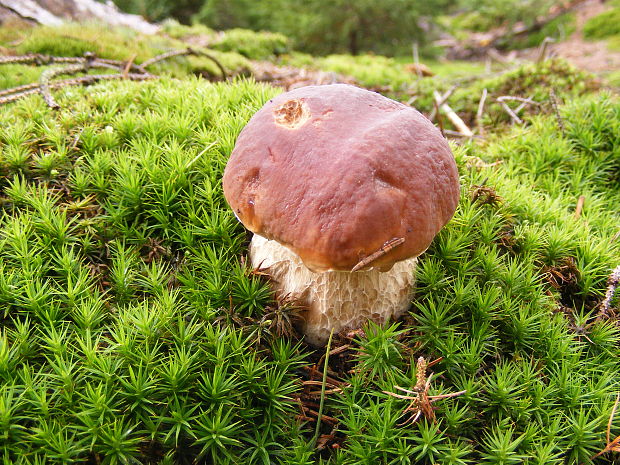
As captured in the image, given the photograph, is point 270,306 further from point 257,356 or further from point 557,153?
→ point 557,153

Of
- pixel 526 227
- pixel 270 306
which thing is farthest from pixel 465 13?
pixel 270 306

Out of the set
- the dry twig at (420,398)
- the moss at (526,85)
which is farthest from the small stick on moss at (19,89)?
the moss at (526,85)

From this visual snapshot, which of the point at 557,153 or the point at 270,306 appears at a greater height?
the point at 557,153

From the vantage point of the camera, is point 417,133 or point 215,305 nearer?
point 417,133

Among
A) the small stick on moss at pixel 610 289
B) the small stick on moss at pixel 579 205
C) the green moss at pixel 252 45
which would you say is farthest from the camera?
the green moss at pixel 252 45

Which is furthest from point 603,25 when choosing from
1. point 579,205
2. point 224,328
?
point 224,328

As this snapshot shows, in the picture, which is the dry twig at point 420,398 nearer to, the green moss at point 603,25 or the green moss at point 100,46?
the green moss at point 100,46
